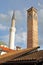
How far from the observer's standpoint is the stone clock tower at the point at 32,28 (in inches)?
773

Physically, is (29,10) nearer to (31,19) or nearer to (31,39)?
(31,19)

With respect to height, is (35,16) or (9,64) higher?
(35,16)

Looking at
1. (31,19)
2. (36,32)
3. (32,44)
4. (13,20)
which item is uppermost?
(13,20)

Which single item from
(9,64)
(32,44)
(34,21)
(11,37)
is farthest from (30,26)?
(11,37)

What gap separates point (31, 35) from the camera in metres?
19.9

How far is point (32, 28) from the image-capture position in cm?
2012

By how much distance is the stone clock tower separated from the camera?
1963 cm

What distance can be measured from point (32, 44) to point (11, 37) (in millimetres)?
13348

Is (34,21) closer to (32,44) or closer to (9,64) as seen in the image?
(32,44)

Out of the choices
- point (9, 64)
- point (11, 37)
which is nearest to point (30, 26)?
point (9, 64)

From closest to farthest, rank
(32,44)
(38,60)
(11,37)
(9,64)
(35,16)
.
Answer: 1. (38,60)
2. (9,64)
3. (32,44)
4. (35,16)
5. (11,37)

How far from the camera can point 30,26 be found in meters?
20.3

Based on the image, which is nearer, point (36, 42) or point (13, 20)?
point (36, 42)

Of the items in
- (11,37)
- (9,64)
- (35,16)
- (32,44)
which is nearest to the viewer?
(9,64)
